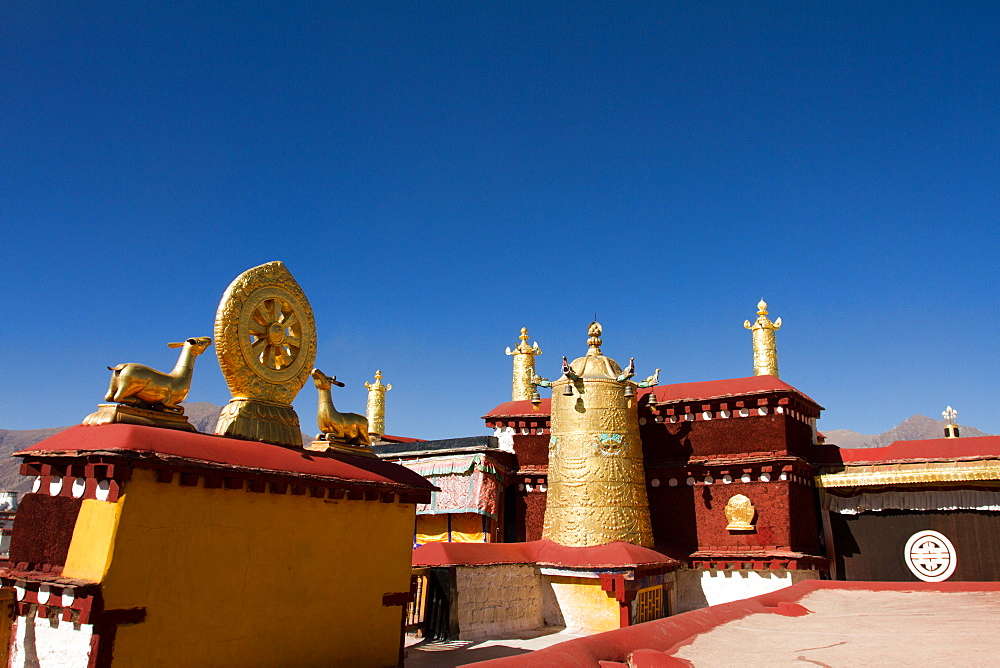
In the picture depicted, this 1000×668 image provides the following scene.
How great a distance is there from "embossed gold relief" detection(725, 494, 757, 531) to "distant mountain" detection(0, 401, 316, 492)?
8751 centimetres

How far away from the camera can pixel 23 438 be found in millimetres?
124438

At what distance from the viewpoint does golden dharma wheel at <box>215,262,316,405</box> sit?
10.5 metres

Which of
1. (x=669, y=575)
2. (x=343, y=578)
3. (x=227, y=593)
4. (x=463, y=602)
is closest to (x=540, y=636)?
(x=463, y=602)

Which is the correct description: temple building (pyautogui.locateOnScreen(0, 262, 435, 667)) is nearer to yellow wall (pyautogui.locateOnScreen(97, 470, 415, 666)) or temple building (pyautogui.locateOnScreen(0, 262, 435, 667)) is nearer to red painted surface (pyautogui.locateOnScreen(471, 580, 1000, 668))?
yellow wall (pyautogui.locateOnScreen(97, 470, 415, 666))

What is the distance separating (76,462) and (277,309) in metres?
3.95

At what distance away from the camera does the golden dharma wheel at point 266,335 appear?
10547mm

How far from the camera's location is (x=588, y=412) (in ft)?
64.7

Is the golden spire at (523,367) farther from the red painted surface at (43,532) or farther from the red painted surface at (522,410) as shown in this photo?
the red painted surface at (43,532)

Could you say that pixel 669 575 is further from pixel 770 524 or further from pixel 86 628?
pixel 86 628

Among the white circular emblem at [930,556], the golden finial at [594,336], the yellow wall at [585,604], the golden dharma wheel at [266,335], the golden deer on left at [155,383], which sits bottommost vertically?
the yellow wall at [585,604]

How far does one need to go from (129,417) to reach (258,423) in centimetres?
213

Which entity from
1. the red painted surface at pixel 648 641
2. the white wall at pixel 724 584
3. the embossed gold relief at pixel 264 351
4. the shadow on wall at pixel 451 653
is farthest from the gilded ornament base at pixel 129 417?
the white wall at pixel 724 584

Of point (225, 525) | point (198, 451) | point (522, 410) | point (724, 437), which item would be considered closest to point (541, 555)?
point (522, 410)

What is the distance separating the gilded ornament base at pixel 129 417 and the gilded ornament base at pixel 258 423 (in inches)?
42.0
